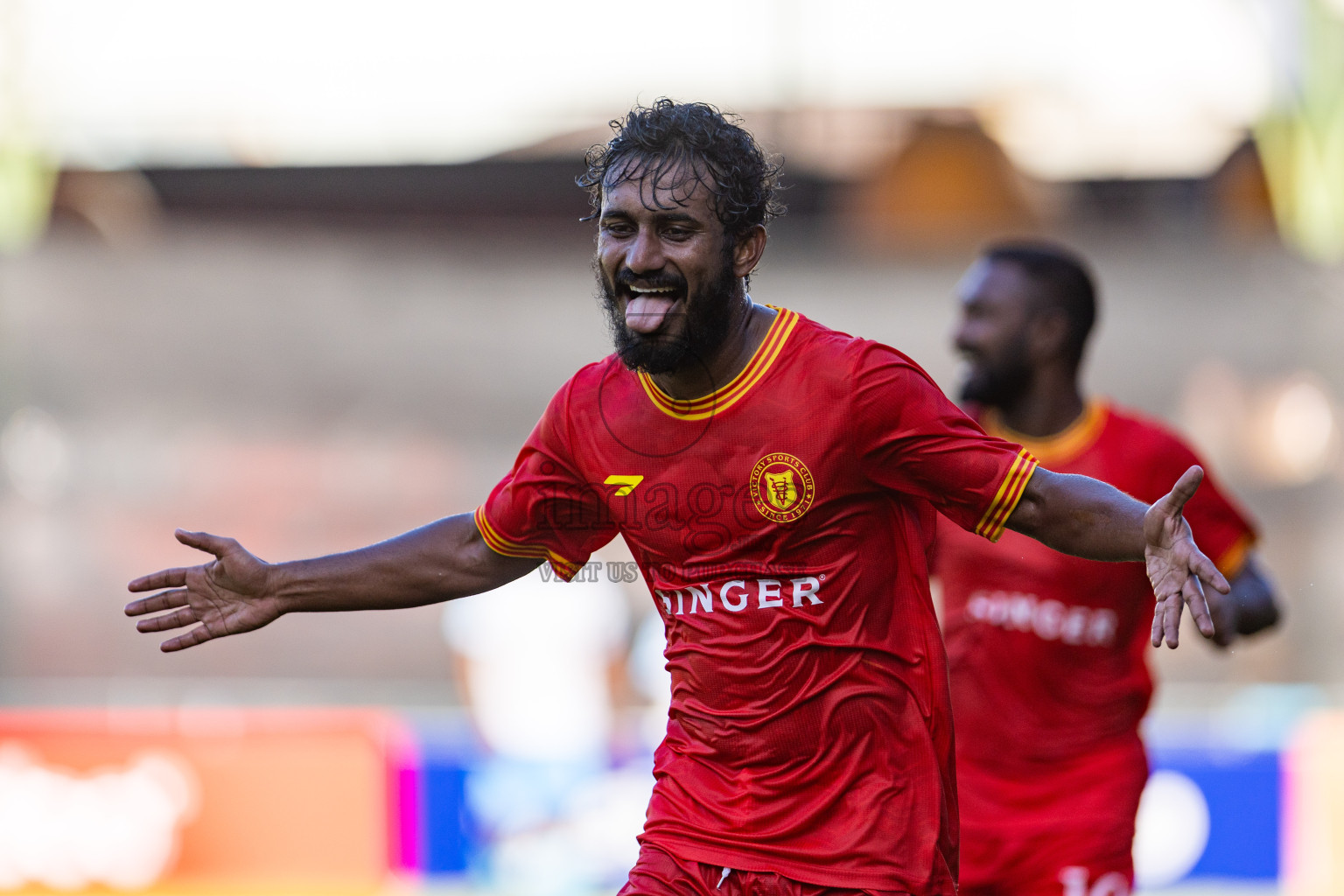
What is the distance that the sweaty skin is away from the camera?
9.00 feet

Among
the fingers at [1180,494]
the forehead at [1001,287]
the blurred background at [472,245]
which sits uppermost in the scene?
the blurred background at [472,245]

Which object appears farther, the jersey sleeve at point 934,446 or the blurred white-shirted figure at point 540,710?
the blurred white-shirted figure at point 540,710

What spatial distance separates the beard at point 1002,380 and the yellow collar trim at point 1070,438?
13cm

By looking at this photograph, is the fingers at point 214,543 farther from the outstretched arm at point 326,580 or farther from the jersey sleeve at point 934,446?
the jersey sleeve at point 934,446

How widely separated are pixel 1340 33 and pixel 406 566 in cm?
1174

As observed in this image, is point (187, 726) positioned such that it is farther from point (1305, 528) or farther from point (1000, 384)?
point (1305, 528)

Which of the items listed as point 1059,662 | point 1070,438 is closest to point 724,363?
point 1059,662

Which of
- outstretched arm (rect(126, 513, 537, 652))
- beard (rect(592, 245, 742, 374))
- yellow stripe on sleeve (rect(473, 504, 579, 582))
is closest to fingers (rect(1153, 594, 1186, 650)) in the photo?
beard (rect(592, 245, 742, 374))

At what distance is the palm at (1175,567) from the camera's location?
103 inches

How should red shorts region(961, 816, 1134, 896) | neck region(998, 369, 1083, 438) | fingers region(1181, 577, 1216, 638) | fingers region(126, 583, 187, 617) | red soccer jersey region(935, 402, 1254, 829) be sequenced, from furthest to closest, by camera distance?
neck region(998, 369, 1083, 438), red soccer jersey region(935, 402, 1254, 829), red shorts region(961, 816, 1134, 896), fingers region(126, 583, 187, 617), fingers region(1181, 577, 1216, 638)

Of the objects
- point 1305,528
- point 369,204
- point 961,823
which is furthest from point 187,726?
point 1305,528

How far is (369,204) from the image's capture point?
14148mm

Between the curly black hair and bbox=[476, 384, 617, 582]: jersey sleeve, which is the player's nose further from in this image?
bbox=[476, 384, 617, 582]: jersey sleeve

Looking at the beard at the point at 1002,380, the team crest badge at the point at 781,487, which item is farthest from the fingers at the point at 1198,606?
the beard at the point at 1002,380
